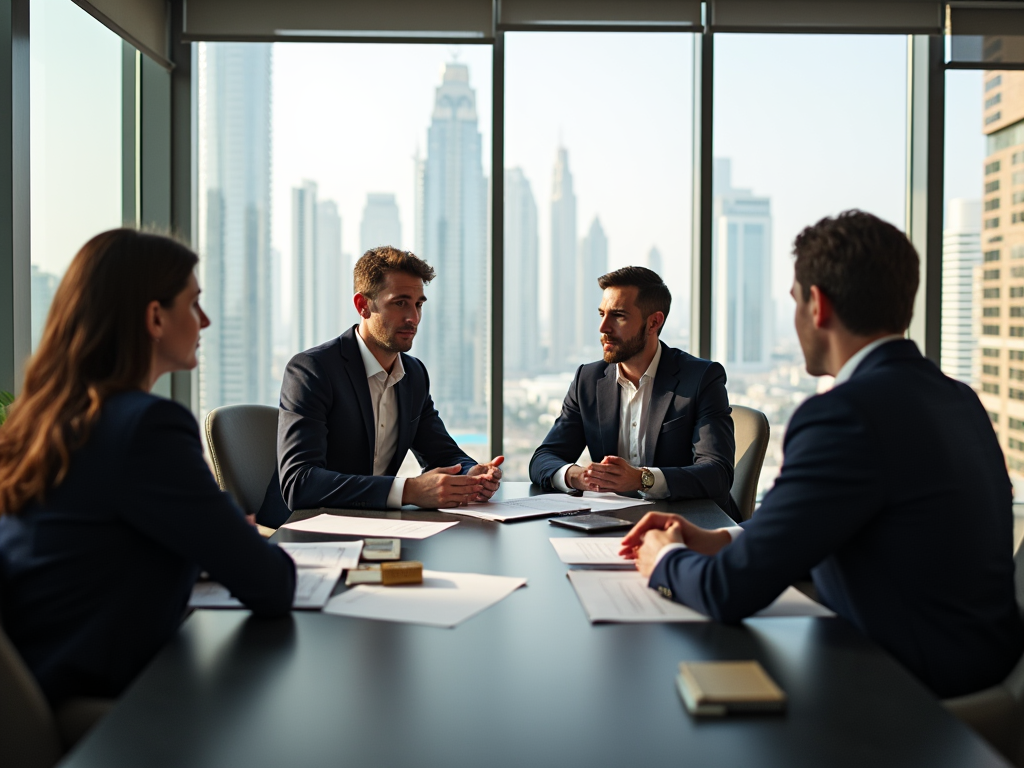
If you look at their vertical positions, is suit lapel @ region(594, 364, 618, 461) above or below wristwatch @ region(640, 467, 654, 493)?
above

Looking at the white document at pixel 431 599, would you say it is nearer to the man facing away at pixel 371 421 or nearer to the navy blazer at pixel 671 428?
the man facing away at pixel 371 421

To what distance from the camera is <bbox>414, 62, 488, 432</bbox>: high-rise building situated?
4770mm

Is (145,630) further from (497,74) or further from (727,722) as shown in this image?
(497,74)

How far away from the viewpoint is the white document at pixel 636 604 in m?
1.55

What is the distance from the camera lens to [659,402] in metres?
3.23

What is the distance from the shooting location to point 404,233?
4.81 metres

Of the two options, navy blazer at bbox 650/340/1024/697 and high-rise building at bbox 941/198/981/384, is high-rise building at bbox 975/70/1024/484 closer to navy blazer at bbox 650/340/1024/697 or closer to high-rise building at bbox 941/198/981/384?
high-rise building at bbox 941/198/981/384

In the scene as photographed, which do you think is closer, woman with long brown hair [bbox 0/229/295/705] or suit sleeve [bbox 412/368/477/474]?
woman with long brown hair [bbox 0/229/295/705]

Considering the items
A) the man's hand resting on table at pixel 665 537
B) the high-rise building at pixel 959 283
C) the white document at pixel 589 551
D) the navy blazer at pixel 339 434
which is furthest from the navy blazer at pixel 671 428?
the high-rise building at pixel 959 283

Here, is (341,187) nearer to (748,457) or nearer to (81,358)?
(748,457)

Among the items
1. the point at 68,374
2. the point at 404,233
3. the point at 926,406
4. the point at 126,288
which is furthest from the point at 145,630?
the point at 404,233

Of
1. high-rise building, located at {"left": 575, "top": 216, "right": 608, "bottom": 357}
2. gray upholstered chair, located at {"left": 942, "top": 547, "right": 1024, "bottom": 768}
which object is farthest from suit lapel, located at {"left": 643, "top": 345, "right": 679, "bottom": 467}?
gray upholstered chair, located at {"left": 942, "top": 547, "right": 1024, "bottom": 768}

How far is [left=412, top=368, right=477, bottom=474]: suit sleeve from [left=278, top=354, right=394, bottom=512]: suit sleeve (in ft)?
1.26

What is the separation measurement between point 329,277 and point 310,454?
91.1 inches
